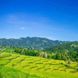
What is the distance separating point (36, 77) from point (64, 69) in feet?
373

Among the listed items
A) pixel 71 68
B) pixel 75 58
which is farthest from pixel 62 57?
pixel 71 68

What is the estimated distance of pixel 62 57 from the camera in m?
197

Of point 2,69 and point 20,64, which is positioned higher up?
point 2,69

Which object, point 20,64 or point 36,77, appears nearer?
point 36,77

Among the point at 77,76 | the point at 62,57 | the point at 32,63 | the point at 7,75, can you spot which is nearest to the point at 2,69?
the point at 7,75

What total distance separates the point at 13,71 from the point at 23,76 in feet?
4.49

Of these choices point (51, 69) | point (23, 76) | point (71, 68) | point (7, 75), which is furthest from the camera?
point (71, 68)

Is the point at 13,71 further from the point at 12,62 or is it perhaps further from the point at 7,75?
the point at 12,62

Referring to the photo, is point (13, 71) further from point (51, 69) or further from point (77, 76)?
point (51, 69)

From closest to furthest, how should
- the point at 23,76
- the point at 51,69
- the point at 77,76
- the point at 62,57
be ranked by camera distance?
the point at 23,76, the point at 77,76, the point at 51,69, the point at 62,57

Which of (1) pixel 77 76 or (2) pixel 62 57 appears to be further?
(2) pixel 62 57

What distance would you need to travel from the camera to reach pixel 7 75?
23.9 meters

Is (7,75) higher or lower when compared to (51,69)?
higher

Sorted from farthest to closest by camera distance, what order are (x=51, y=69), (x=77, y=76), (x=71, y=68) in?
(x=71, y=68) < (x=51, y=69) < (x=77, y=76)
